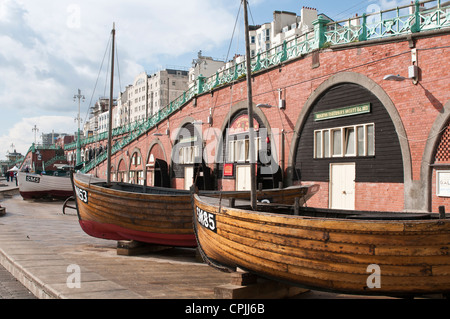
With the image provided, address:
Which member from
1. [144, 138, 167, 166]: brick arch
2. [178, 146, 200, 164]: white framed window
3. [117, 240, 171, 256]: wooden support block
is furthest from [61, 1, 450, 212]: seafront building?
[144, 138, 167, 166]: brick arch

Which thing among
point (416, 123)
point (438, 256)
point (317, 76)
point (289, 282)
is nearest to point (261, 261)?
point (289, 282)

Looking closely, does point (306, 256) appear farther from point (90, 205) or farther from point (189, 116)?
point (189, 116)

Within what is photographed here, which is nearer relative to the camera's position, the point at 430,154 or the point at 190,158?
the point at 430,154

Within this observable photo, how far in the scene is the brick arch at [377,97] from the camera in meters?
13.3

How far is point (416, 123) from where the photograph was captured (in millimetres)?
13078

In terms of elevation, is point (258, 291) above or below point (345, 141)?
below

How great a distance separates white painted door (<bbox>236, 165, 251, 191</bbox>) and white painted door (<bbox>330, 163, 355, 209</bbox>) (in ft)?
20.4

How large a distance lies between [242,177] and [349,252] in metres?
16.9

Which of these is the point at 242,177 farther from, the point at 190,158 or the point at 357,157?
the point at 357,157

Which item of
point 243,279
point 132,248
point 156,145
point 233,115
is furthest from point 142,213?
point 156,145

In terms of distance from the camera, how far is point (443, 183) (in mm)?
12297

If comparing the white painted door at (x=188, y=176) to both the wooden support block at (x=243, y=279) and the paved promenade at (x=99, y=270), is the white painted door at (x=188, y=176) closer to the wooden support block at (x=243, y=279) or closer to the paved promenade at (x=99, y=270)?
the paved promenade at (x=99, y=270)

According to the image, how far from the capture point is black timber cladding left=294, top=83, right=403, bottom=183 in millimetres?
13945

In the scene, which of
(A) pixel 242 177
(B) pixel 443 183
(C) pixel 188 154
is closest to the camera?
(B) pixel 443 183
